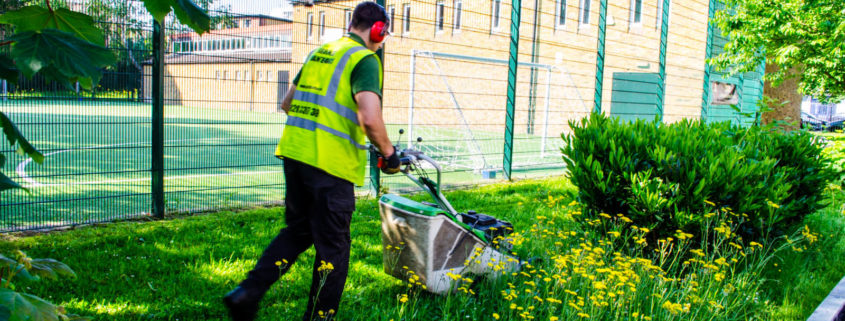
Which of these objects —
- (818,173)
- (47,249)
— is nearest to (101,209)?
(47,249)

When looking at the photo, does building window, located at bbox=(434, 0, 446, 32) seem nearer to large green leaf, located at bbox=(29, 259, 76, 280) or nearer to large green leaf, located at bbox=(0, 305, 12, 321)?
large green leaf, located at bbox=(29, 259, 76, 280)

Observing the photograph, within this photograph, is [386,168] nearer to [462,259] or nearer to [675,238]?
[462,259]

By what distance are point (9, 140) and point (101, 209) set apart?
531 centimetres

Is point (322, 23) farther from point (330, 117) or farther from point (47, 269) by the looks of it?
point (47, 269)

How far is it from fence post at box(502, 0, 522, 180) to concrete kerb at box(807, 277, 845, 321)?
16.9 feet

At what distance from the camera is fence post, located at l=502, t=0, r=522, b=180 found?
909 centimetres

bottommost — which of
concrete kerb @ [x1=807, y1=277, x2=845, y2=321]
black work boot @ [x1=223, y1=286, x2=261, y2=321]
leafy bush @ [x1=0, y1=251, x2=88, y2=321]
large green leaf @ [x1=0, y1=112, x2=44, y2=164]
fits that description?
concrete kerb @ [x1=807, y1=277, x2=845, y2=321]

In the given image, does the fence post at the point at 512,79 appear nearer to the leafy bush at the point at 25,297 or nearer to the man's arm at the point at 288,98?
the man's arm at the point at 288,98

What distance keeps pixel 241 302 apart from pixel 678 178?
3317mm

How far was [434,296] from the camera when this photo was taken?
158 inches

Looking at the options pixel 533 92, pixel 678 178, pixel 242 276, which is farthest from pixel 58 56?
pixel 533 92

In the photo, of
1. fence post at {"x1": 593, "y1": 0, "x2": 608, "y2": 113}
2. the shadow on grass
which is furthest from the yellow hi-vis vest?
fence post at {"x1": 593, "y1": 0, "x2": 608, "y2": 113}

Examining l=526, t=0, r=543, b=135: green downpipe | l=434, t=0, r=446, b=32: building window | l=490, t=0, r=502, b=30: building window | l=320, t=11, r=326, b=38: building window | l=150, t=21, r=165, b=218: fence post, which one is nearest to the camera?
l=150, t=21, r=165, b=218: fence post

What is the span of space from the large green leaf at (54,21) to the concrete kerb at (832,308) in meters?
4.28
